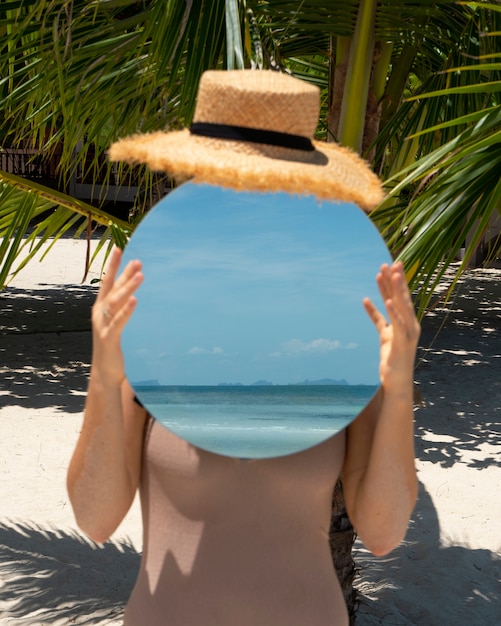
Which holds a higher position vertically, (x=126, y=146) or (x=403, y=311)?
(x=126, y=146)

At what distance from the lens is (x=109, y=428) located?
127cm

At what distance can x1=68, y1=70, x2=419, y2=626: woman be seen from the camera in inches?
48.4

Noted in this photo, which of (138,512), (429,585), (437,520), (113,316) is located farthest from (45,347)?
(113,316)

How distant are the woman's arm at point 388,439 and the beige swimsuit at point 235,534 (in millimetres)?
45

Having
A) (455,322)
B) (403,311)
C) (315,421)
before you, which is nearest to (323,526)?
(315,421)

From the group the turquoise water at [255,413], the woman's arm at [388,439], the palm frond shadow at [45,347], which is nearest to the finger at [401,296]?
the woman's arm at [388,439]

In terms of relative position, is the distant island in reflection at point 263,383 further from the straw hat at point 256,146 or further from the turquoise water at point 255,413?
the straw hat at point 256,146

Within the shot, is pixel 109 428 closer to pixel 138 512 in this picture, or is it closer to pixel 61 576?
pixel 61 576

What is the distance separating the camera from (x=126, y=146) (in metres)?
1.31

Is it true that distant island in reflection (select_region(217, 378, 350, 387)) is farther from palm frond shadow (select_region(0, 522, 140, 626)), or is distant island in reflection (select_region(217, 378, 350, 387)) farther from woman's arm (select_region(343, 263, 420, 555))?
palm frond shadow (select_region(0, 522, 140, 626))

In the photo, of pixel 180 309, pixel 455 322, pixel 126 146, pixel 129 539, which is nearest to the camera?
pixel 180 309

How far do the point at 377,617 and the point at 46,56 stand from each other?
2549 millimetres

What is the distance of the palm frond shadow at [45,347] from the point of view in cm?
707

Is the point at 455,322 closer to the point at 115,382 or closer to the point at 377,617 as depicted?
the point at 377,617
